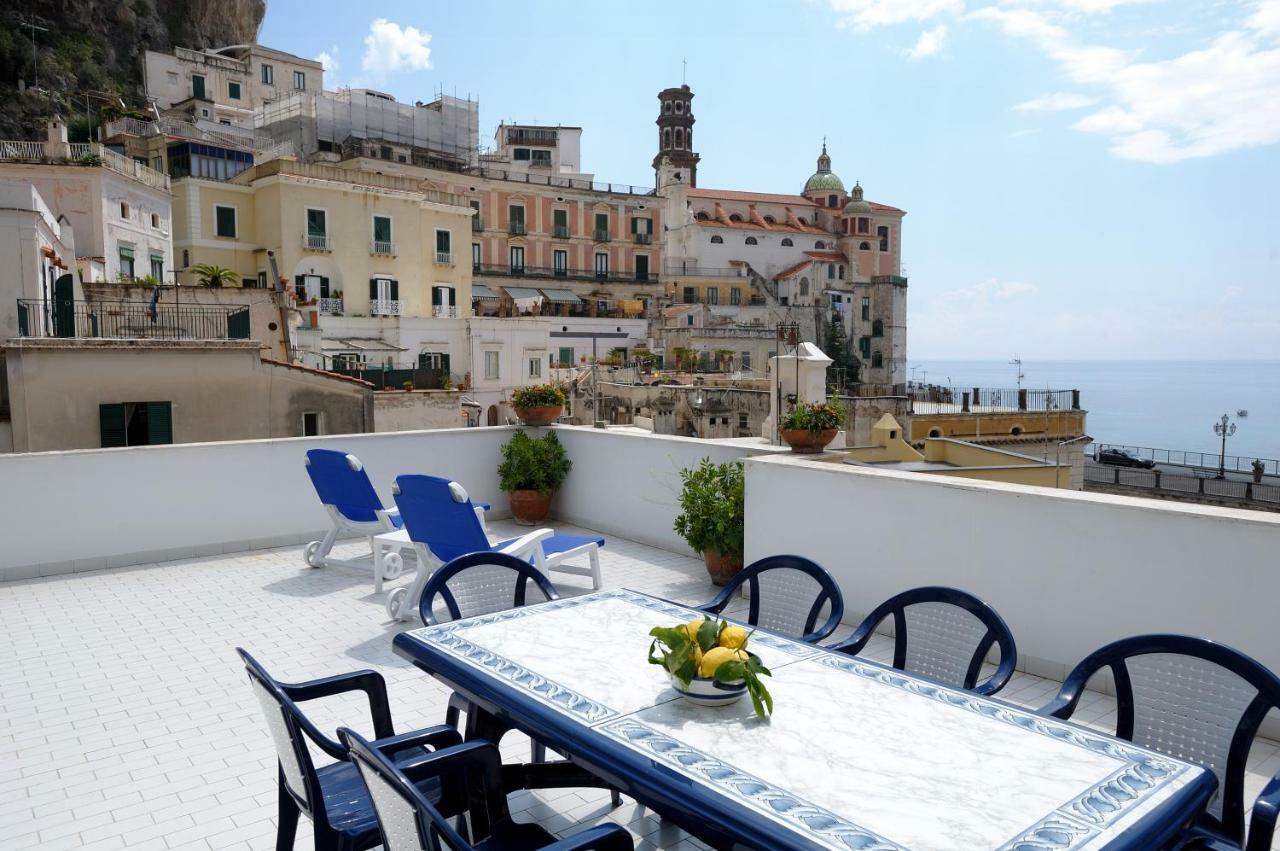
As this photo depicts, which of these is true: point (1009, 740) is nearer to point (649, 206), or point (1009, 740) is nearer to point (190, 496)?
point (190, 496)

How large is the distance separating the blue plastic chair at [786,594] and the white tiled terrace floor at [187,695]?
916mm

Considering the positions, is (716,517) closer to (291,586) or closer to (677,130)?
(291,586)

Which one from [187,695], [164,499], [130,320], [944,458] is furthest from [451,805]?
[130,320]

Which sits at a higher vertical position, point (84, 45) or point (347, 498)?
point (84, 45)

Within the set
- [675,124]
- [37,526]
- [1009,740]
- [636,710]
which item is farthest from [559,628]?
[675,124]

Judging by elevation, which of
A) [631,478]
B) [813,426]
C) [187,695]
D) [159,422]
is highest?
[813,426]

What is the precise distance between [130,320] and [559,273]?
33.4 meters

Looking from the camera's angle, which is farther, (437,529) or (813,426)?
(813,426)

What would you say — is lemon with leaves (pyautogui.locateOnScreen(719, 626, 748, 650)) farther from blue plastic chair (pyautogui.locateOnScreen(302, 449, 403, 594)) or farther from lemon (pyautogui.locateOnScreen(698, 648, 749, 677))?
blue plastic chair (pyautogui.locateOnScreen(302, 449, 403, 594))

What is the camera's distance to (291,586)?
6824mm

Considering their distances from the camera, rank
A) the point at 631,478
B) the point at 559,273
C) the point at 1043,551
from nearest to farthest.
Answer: the point at 1043,551 < the point at 631,478 < the point at 559,273

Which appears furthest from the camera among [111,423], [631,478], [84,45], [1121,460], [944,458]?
[84,45]

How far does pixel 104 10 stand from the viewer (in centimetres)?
4906

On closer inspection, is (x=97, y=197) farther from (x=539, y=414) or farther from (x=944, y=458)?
(x=944, y=458)
